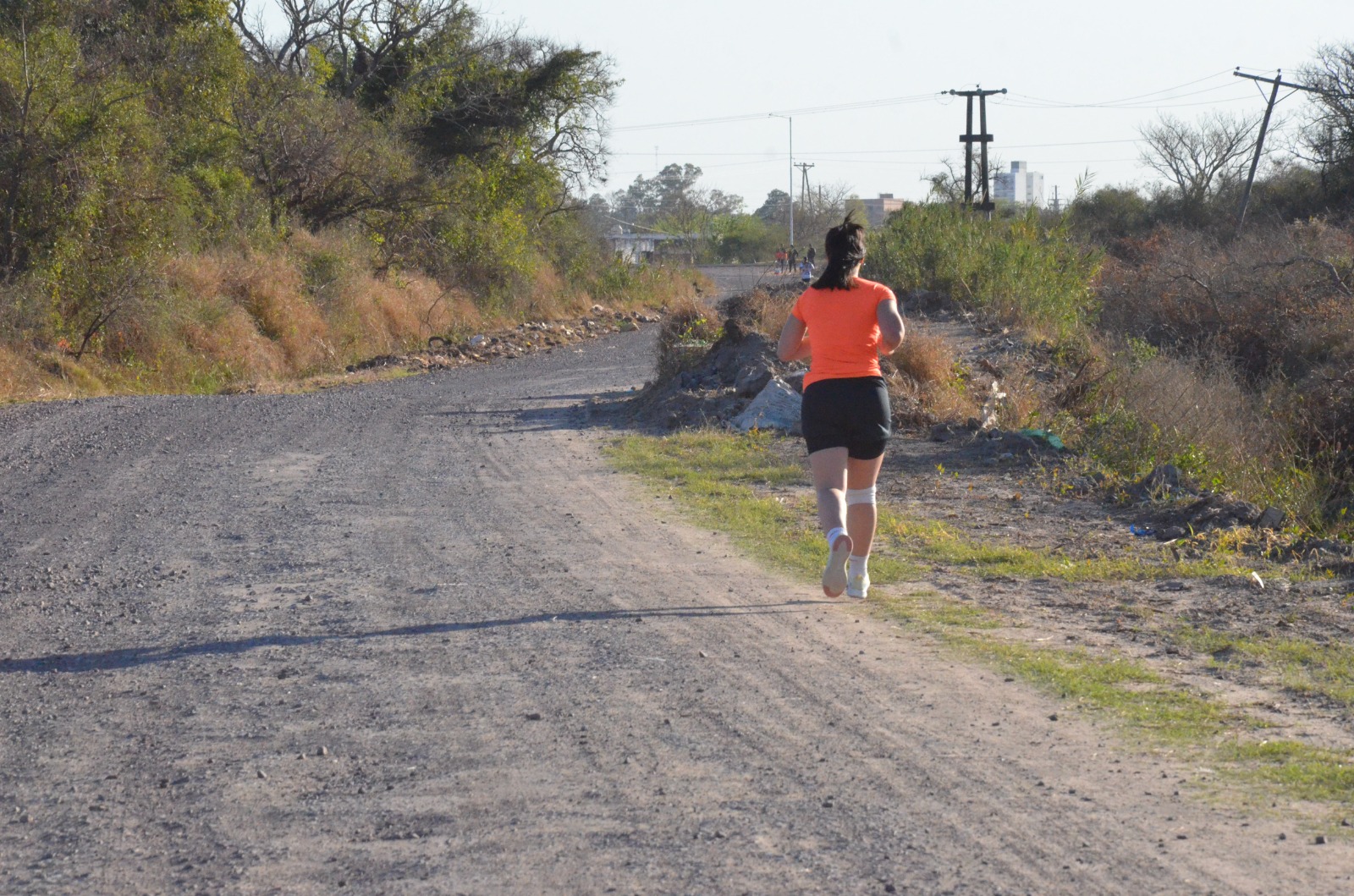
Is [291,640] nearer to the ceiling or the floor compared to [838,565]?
nearer to the floor

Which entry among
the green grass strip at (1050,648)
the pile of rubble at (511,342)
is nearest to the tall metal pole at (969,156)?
the pile of rubble at (511,342)

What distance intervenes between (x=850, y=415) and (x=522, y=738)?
241cm

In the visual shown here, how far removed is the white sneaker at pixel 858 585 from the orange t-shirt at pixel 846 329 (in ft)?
3.31

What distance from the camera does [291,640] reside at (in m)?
5.67

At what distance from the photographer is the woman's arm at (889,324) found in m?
5.89

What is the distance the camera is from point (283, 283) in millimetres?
24359

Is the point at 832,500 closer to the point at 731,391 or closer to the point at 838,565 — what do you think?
the point at 838,565

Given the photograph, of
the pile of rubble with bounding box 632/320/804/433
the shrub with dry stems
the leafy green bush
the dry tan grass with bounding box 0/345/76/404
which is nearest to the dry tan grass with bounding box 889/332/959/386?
the pile of rubble with bounding box 632/320/804/433

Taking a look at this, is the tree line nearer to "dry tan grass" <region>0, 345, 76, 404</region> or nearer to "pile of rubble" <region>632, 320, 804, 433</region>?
"dry tan grass" <region>0, 345, 76, 404</region>

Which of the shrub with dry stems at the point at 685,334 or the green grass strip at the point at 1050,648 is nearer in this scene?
the green grass strip at the point at 1050,648

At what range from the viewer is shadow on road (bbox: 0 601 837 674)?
531 centimetres

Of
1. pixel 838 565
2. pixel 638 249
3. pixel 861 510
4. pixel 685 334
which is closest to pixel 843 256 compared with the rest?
pixel 861 510

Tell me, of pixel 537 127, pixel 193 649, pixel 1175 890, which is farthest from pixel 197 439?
pixel 537 127

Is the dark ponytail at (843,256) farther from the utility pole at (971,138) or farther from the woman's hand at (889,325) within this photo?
the utility pole at (971,138)
